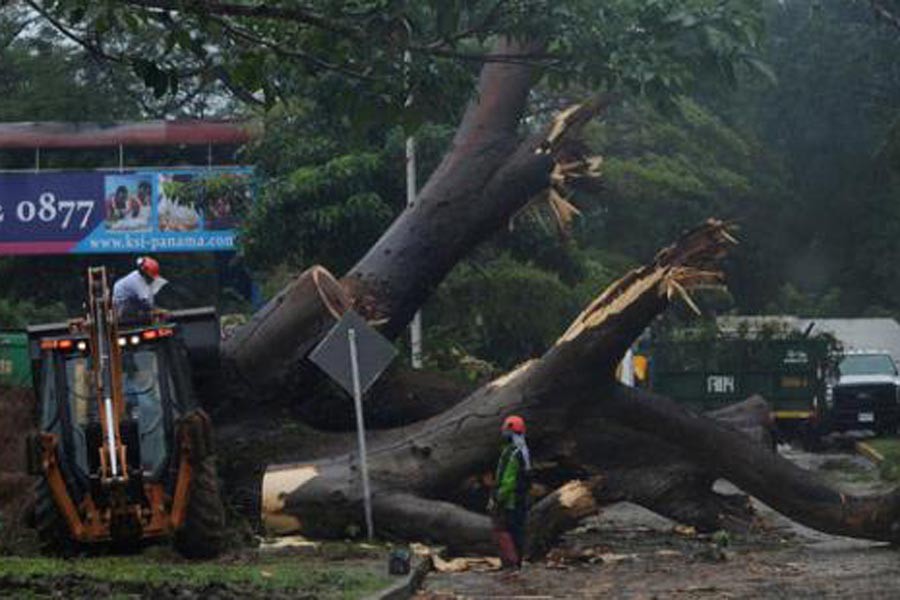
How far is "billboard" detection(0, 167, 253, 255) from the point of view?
2092 inches

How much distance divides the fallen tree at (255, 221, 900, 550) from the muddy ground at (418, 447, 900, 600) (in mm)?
481

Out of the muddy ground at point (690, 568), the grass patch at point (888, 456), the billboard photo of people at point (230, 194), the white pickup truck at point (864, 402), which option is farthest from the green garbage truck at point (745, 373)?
the muddy ground at point (690, 568)

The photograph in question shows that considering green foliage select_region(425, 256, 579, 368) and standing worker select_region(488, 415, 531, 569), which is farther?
green foliage select_region(425, 256, 579, 368)

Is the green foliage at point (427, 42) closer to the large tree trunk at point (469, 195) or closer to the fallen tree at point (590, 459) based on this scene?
the fallen tree at point (590, 459)

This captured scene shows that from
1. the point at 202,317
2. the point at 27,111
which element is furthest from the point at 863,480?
the point at 27,111

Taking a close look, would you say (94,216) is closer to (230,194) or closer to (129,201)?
(129,201)

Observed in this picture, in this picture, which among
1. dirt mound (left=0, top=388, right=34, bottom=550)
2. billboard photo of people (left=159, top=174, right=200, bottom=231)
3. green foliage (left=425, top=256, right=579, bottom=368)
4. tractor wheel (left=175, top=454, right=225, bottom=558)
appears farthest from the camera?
billboard photo of people (left=159, top=174, right=200, bottom=231)

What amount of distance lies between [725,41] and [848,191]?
54946 mm

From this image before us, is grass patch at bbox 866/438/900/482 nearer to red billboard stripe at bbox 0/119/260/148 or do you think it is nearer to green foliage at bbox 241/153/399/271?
green foliage at bbox 241/153/399/271

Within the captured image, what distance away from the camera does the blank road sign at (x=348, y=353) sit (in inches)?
848

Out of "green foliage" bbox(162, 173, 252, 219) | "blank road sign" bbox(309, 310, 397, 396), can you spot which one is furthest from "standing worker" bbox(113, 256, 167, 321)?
"green foliage" bbox(162, 173, 252, 219)

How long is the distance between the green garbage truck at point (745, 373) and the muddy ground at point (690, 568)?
13.7 m

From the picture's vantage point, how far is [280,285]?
131 ft

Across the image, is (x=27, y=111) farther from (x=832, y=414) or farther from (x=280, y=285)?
(x=832, y=414)
